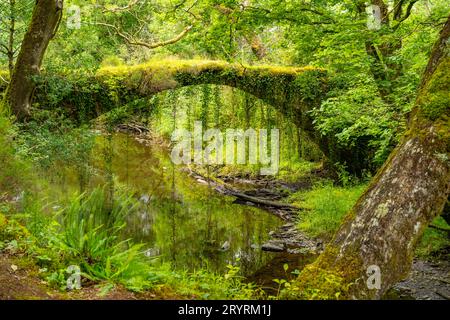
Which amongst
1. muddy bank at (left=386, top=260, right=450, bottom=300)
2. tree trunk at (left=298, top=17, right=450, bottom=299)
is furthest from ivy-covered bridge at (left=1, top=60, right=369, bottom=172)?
tree trunk at (left=298, top=17, right=450, bottom=299)

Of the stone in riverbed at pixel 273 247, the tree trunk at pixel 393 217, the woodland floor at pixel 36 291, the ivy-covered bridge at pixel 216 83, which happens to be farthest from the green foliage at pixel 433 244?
the woodland floor at pixel 36 291

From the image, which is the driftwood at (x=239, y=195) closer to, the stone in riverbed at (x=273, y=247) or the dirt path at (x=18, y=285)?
the stone in riverbed at (x=273, y=247)

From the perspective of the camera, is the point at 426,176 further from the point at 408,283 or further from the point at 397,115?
the point at 397,115

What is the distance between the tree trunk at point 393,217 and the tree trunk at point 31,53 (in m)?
6.35

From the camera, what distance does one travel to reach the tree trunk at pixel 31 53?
7.46 m

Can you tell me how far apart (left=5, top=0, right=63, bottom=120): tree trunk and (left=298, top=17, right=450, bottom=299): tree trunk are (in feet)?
20.8

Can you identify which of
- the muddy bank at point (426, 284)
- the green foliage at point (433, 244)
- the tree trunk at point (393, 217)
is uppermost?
the tree trunk at point (393, 217)

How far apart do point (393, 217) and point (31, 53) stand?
22.2ft

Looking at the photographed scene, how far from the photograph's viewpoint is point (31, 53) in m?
7.57

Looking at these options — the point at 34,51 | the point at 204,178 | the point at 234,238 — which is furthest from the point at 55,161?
the point at 204,178

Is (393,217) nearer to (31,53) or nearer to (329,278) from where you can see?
(329,278)

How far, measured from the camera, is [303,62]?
1490 centimetres

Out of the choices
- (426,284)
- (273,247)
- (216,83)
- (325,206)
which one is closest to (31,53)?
(273,247)

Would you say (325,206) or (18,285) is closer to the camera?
(18,285)
